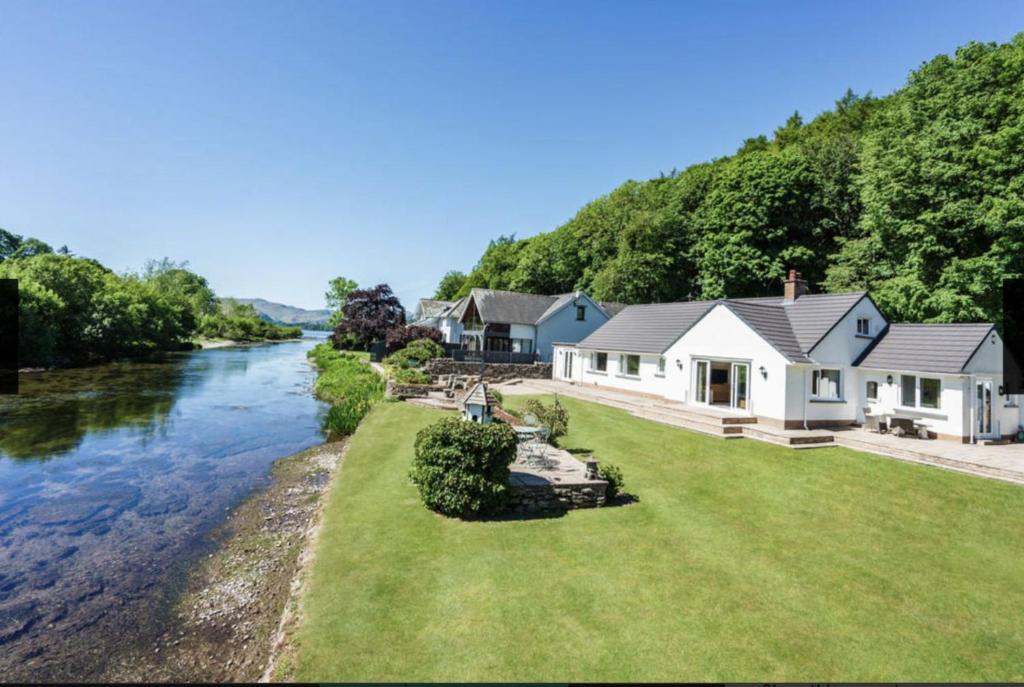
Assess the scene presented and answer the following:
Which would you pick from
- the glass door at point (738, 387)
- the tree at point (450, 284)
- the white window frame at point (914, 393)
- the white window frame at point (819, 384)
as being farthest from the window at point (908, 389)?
the tree at point (450, 284)

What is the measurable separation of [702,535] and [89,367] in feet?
199

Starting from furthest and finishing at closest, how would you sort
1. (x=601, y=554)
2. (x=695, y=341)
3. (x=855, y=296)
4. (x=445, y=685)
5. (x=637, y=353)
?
(x=637, y=353), (x=695, y=341), (x=855, y=296), (x=601, y=554), (x=445, y=685)

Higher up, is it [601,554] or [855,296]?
[855,296]

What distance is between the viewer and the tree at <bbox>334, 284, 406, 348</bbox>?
197ft

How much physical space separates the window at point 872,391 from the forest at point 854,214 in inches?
351

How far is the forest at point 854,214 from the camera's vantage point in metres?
24.8

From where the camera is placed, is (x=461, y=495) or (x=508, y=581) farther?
(x=461, y=495)

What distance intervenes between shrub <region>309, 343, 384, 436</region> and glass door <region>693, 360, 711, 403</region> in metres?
16.2

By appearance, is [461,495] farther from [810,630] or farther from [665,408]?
[665,408]

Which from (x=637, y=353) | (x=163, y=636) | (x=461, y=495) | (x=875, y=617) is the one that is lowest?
(x=163, y=636)

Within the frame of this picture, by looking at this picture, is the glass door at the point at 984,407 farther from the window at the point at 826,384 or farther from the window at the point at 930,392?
the window at the point at 826,384

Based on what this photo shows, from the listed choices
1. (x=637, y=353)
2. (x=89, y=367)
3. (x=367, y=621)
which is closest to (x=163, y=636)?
(x=367, y=621)

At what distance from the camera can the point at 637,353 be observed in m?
28.8

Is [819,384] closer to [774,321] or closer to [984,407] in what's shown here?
[774,321]
